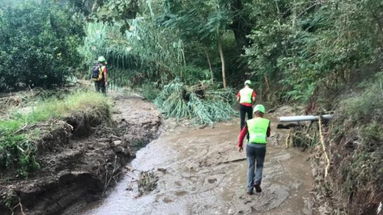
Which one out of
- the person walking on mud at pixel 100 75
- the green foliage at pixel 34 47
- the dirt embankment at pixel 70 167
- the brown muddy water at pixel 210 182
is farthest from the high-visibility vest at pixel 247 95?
the green foliage at pixel 34 47

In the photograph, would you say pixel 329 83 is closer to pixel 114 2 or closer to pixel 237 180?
pixel 237 180

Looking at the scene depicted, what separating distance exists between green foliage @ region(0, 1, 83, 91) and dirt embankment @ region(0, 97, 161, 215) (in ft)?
15.0

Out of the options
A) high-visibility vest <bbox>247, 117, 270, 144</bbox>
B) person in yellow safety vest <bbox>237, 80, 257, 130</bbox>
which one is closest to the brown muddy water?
person in yellow safety vest <bbox>237, 80, 257, 130</bbox>

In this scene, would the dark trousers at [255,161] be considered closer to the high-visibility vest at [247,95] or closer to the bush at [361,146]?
the bush at [361,146]

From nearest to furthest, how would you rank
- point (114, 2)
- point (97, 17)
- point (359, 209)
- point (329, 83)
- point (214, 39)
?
point (359, 209) < point (329, 83) < point (114, 2) < point (97, 17) < point (214, 39)

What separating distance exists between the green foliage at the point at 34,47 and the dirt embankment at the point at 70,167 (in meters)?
4.56

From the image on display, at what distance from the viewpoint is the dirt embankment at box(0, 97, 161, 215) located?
25.0ft

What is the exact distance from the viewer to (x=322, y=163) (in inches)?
356

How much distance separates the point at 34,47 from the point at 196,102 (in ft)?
19.2

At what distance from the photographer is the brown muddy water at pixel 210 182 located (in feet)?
27.0

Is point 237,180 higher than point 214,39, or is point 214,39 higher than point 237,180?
point 214,39

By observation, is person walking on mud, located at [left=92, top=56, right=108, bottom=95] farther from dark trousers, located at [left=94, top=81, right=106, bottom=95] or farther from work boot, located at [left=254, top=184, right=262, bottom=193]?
work boot, located at [left=254, top=184, right=262, bottom=193]

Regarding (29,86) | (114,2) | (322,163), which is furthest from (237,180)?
(29,86)

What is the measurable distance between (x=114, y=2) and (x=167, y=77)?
677 cm
